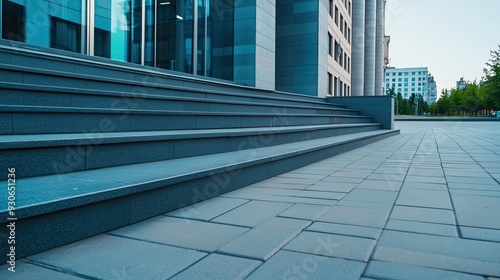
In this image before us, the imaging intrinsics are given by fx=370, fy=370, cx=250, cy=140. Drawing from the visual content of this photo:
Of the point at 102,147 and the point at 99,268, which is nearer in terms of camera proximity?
the point at 99,268

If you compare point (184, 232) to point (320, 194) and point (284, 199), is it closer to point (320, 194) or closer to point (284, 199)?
point (284, 199)

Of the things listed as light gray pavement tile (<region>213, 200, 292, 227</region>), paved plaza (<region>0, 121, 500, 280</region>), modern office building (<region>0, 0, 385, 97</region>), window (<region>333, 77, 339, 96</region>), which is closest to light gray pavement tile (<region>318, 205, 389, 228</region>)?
paved plaza (<region>0, 121, 500, 280</region>)

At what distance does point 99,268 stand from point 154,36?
8.77 metres

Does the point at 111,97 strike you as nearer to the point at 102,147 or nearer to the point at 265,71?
the point at 102,147

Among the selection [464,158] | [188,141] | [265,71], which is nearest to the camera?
[188,141]

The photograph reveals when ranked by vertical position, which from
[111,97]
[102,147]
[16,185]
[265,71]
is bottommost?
[16,185]

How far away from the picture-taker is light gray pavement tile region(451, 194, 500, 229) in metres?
3.00

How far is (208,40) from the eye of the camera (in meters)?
11.9

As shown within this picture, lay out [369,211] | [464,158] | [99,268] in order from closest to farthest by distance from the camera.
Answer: [99,268] → [369,211] → [464,158]

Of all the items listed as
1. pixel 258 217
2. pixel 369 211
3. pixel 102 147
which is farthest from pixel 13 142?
pixel 369 211

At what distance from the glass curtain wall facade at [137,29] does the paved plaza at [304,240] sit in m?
5.48

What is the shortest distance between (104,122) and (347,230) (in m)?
2.80

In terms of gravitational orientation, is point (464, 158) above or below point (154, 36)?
below

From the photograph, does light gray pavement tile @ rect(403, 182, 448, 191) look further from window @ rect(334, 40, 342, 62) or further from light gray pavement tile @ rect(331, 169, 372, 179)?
window @ rect(334, 40, 342, 62)
